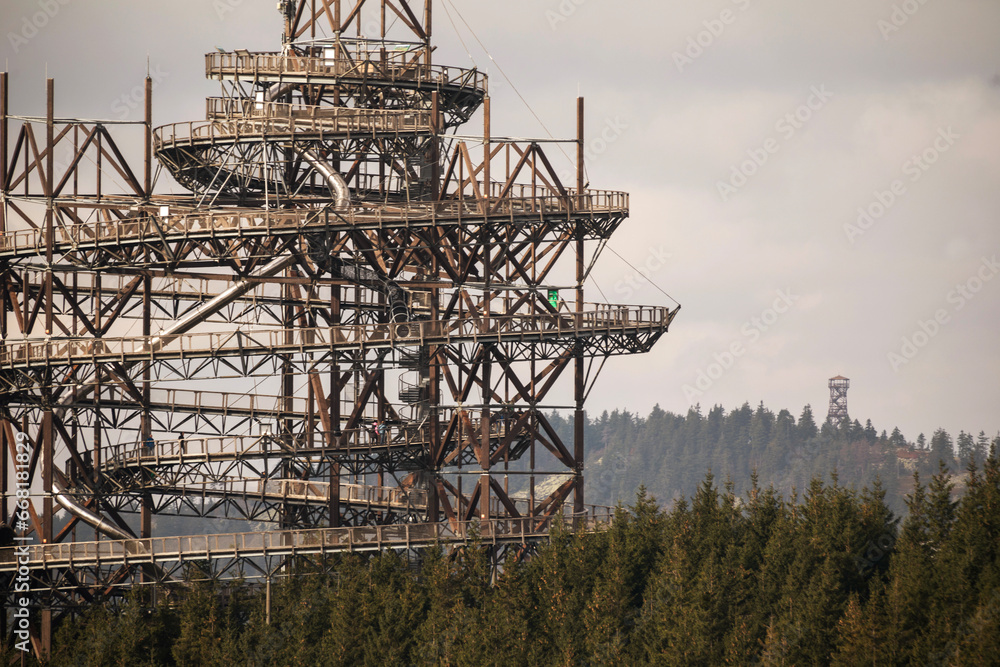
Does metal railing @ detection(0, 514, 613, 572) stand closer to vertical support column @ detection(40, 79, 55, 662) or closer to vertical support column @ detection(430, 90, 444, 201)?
vertical support column @ detection(40, 79, 55, 662)

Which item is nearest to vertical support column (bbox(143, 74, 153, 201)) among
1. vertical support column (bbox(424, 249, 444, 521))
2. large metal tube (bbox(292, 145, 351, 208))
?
large metal tube (bbox(292, 145, 351, 208))

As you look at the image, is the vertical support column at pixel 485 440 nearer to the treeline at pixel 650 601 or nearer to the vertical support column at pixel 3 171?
the treeline at pixel 650 601

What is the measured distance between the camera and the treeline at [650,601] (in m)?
61.9

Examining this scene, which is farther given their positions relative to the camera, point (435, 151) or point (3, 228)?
point (435, 151)

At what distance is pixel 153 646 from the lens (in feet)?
234

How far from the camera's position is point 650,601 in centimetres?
6700

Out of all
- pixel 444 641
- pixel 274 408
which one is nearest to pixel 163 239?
pixel 274 408

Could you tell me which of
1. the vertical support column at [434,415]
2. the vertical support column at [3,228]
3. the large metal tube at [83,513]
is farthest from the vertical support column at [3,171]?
the vertical support column at [434,415]

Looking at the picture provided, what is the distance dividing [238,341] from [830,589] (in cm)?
2924

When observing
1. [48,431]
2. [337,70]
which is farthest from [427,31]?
[48,431]

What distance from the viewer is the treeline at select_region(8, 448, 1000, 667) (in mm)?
61906

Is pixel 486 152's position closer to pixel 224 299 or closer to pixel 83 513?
pixel 224 299

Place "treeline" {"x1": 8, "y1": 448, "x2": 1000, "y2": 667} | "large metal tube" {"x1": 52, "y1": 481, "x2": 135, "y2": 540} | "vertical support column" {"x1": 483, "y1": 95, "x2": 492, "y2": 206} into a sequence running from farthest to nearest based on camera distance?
"vertical support column" {"x1": 483, "y1": 95, "x2": 492, "y2": 206}, "large metal tube" {"x1": 52, "y1": 481, "x2": 135, "y2": 540}, "treeline" {"x1": 8, "y1": 448, "x2": 1000, "y2": 667}

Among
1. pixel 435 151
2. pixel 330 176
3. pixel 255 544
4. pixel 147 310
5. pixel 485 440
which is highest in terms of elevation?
pixel 435 151
